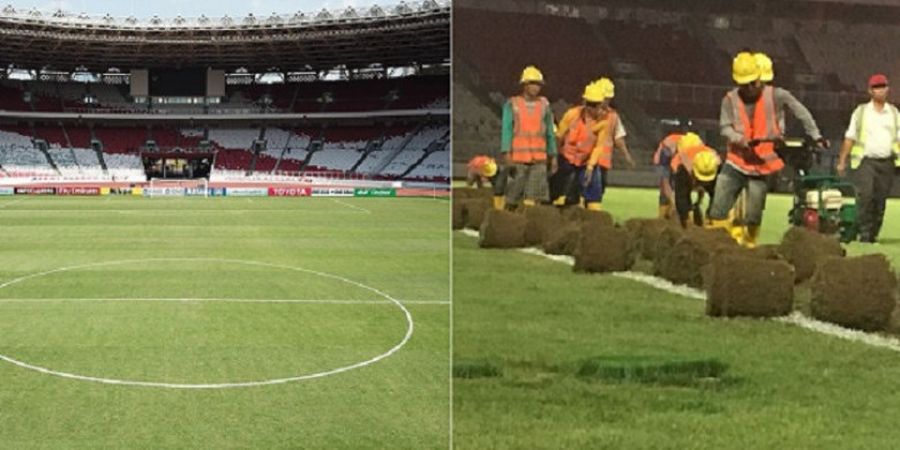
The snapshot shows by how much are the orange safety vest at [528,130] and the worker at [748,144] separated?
0.53 meters

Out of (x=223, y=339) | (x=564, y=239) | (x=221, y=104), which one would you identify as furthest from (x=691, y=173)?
(x=221, y=104)

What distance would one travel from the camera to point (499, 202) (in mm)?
2801

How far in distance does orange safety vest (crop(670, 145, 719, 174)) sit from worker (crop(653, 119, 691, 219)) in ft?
0.07

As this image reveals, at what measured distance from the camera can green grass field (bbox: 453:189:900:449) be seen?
2555 millimetres

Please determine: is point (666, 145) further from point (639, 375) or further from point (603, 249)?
point (639, 375)

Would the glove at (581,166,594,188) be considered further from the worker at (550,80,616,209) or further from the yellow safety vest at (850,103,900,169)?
the yellow safety vest at (850,103,900,169)

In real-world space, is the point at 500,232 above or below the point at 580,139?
below

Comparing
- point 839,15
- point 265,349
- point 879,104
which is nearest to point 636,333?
point 879,104

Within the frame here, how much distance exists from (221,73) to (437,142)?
12.8m

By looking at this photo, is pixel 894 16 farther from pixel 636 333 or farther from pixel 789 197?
pixel 636 333

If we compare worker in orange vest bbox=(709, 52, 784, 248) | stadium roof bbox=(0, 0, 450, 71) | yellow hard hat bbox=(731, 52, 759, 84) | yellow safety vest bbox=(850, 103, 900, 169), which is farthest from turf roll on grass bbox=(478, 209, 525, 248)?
stadium roof bbox=(0, 0, 450, 71)

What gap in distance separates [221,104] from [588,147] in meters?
44.4

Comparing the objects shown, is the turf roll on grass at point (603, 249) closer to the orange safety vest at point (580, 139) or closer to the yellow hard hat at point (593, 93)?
the orange safety vest at point (580, 139)

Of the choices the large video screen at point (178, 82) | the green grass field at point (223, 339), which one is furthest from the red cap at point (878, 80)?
the large video screen at point (178, 82)
